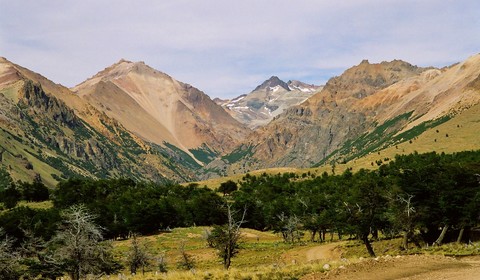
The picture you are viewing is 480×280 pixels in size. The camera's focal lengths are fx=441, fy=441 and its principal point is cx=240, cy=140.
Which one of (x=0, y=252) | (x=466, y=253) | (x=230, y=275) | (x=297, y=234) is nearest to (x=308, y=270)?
(x=230, y=275)

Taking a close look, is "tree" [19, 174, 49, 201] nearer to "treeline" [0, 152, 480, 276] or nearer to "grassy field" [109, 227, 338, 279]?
"treeline" [0, 152, 480, 276]

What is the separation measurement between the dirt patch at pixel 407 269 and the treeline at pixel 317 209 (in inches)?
500

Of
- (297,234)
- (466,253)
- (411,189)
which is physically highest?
(411,189)

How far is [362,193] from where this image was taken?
60.1 metres

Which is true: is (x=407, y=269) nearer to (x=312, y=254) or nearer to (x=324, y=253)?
(x=312, y=254)

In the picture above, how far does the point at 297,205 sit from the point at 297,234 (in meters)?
18.6

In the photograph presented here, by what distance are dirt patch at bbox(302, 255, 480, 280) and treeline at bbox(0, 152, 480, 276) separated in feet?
41.7

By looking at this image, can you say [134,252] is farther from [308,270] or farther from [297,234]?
[297,234]

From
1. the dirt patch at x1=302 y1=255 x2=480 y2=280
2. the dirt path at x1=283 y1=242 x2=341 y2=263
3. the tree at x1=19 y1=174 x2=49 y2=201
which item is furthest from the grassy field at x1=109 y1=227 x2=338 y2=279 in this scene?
the tree at x1=19 y1=174 x2=49 y2=201

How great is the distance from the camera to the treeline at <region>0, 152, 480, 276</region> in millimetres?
62125

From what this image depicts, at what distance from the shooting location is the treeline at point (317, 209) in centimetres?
6212

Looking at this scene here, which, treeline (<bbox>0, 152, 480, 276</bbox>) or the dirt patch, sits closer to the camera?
the dirt patch

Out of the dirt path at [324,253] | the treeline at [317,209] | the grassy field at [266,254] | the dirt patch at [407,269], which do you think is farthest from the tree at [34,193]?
the dirt patch at [407,269]

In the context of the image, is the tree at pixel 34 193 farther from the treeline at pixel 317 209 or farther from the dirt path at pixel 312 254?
the dirt path at pixel 312 254
